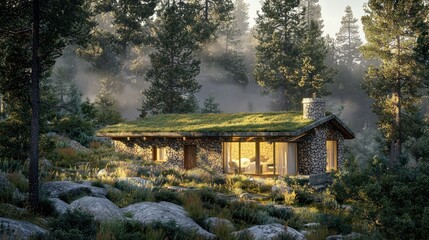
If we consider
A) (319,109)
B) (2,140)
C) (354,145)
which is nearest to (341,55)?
(354,145)

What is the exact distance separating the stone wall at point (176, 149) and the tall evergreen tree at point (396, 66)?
14221 mm

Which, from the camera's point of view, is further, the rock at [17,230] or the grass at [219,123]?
the grass at [219,123]

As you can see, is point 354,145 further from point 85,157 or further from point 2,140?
point 2,140

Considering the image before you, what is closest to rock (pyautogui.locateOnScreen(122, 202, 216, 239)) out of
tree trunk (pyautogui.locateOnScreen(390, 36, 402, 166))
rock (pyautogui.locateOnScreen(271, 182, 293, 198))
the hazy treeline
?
rock (pyautogui.locateOnScreen(271, 182, 293, 198))

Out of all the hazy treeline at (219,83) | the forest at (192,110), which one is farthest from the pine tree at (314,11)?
the forest at (192,110)

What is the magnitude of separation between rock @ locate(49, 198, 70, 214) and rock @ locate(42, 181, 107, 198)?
884 millimetres

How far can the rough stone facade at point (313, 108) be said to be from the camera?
26.9 metres

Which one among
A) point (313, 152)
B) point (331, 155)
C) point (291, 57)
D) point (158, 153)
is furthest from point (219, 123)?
point (291, 57)

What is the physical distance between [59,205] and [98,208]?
130 centimetres

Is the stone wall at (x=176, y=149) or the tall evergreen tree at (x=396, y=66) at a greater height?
the tall evergreen tree at (x=396, y=66)

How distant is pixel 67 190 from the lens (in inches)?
551

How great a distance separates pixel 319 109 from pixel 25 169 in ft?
55.7

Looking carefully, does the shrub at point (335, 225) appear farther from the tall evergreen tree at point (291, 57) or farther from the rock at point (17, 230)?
the tall evergreen tree at point (291, 57)

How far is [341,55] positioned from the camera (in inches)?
3708
